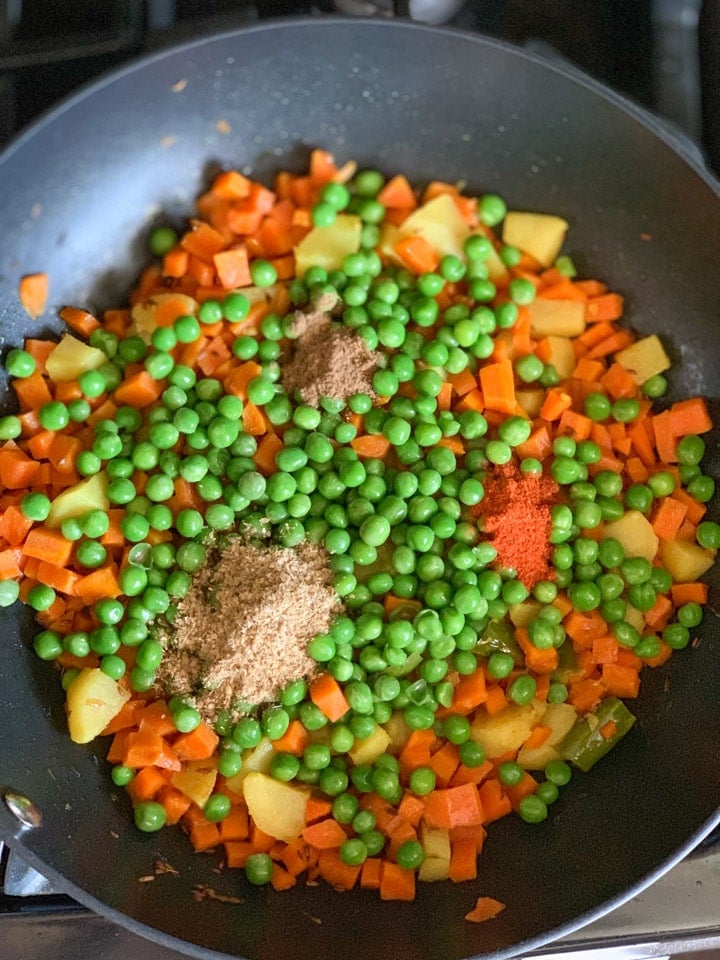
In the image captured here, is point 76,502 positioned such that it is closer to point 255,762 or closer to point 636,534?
point 255,762

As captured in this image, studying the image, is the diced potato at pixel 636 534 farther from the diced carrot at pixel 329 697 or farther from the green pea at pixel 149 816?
the green pea at pixel 149 816

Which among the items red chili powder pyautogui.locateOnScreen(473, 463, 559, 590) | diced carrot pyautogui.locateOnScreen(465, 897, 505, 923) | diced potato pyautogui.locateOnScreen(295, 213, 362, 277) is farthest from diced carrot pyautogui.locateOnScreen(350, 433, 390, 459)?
diced carrot pyautogui.locateOnScreen(465, 897, 505, 923)

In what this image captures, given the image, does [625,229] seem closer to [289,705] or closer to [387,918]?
[289,705]

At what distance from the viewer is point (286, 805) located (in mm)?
2338

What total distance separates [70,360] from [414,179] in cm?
119

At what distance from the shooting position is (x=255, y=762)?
7.83 ft

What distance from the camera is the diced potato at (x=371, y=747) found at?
2408 mm

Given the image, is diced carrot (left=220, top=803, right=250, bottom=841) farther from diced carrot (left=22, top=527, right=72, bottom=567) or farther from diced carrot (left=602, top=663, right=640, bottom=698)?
diced carrot (left=602, top=663, right=640, bottom=698)

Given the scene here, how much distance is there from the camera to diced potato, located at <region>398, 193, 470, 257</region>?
2734 millimetres

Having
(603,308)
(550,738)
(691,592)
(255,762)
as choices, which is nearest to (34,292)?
(255,762)

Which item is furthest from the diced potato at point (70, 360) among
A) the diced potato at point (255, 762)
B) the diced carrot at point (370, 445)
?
the diced potato at point (255, 762)

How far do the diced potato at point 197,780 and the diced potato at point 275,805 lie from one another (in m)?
0.09

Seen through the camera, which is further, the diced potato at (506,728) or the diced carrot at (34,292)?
the diced carrot at (34,292)

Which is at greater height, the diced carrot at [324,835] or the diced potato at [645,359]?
the diced potato at [645,359]
